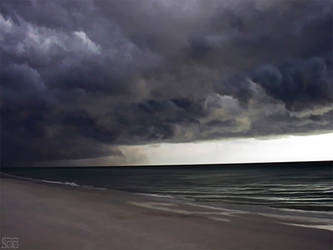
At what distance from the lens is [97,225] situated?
10.6 m

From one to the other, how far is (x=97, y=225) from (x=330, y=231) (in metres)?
8.88

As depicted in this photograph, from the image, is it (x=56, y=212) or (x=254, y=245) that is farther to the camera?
(x=56, y=212)

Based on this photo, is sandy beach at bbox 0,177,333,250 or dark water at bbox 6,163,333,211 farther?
dark water at bbox 6,163,333,211

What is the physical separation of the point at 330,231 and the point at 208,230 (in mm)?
4809

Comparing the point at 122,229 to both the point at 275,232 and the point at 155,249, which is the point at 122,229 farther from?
the point at 275,232

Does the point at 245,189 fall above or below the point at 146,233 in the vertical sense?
below

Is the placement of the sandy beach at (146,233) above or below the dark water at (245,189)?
above

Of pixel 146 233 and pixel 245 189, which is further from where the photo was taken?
pixel 245 189

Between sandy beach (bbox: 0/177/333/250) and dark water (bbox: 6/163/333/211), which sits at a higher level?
sandy beach (bbox: 0/177/333/250)

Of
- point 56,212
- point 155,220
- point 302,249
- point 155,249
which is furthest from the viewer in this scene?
point 56,212

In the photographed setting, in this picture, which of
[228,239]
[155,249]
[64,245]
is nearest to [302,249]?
[228,239]

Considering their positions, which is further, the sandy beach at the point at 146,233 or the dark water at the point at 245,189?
the dark water at the point at 245,189

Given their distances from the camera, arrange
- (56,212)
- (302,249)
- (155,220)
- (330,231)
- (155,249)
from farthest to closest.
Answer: (56,212)
(155,220)
(330,231)
(302,249)
(155,249)

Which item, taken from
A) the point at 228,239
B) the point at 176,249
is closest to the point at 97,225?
the point at 176,249
